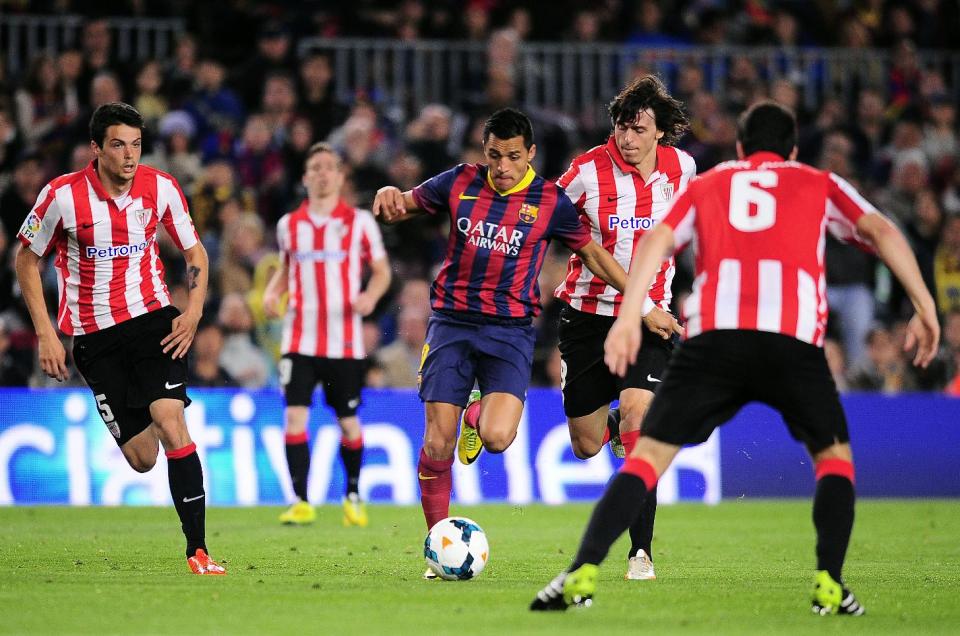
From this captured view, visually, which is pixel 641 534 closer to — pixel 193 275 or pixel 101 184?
pixel 193 275

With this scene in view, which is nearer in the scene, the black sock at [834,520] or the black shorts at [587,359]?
the black sock at [834,520]

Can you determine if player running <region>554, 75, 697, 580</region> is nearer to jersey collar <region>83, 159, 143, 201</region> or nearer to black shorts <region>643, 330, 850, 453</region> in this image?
black shorts <region>643, 330, 850, 453</region>

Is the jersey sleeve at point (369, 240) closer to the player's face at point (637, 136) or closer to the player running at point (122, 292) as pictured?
the player running at point (122, 292)

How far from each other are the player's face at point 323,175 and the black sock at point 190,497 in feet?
15.4

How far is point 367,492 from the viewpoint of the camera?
13672 millimetres

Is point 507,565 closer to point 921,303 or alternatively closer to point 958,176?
point 921,303

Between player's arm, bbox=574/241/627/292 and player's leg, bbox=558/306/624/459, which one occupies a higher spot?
player's arm, bbox=574/241/627/292

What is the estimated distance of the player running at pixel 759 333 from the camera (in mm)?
6031

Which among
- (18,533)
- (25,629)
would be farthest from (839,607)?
(18,533)

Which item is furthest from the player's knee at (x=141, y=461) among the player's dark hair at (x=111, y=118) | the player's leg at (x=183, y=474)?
the player's dark hair at (x=111, y=118)

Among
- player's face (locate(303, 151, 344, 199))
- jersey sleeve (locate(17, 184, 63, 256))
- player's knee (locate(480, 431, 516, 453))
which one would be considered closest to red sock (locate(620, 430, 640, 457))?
player's knee (locate(480, 431, 516, 453))

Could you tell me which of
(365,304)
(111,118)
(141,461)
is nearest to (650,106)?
(111,118)

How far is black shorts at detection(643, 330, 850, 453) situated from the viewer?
19.8 ft

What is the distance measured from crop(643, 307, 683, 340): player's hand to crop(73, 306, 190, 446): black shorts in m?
2.50
